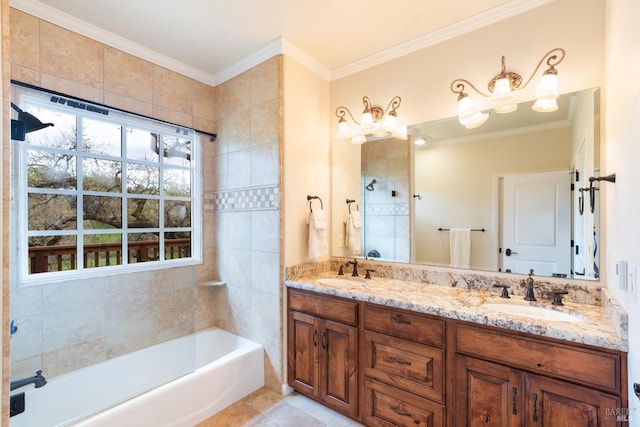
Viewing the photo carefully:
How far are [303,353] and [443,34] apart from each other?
2.56m

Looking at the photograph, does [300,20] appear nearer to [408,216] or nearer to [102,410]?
[408,216]

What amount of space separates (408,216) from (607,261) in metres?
1.16

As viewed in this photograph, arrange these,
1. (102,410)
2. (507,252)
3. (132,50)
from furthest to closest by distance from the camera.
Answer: (132,50) → (507,252) → (102,410)

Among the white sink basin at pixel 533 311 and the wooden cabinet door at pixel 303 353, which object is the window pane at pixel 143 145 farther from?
the white sink basin at pixel 533 311

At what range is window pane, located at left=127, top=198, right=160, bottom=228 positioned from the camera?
2.38 meters

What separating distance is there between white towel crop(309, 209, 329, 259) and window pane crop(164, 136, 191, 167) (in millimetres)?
1316

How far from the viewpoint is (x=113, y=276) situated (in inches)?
87.4

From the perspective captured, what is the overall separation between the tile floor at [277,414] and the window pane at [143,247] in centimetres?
133

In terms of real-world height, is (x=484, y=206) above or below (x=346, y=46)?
below

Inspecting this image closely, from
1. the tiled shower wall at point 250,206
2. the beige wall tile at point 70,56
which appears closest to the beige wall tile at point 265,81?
the tiled shower wall at point 250,206

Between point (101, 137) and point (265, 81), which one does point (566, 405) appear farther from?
point (101, 137)

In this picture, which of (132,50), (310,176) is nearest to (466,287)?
(310,176)

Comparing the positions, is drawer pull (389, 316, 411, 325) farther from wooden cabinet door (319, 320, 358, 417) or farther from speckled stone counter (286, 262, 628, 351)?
wooden cabinet door (319, 320, 358, 417)

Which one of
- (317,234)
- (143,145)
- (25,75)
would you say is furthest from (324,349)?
(25,75)
